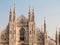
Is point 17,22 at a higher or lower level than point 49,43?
higher

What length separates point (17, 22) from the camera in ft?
99.1

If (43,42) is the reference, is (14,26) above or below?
above

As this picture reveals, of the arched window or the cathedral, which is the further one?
the arched window

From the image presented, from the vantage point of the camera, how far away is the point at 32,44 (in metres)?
29.2

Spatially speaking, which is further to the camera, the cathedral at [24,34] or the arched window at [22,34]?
the arched window at [22,34]

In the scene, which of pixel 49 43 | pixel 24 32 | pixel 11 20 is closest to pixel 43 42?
pixel 49 43

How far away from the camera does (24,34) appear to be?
30.2 m

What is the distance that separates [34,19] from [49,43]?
395 cm

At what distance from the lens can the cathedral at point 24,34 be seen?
2930 cm

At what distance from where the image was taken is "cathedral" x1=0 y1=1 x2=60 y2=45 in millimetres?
29297

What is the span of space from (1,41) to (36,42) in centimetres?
488

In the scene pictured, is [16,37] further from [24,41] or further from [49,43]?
[49,43]

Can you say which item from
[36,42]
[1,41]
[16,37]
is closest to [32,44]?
[36,42]

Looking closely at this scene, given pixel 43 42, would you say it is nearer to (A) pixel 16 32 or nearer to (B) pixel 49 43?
(B) pixel 49 43
